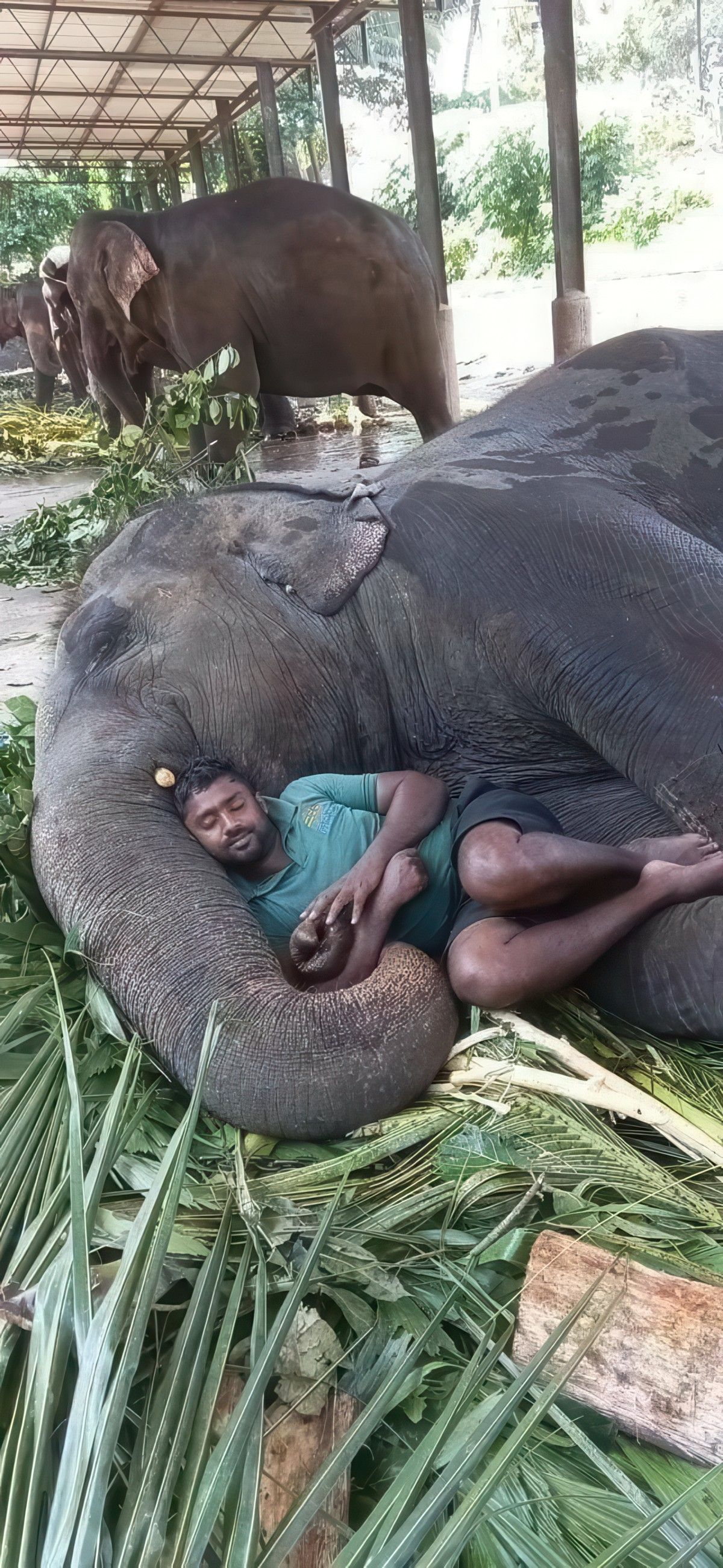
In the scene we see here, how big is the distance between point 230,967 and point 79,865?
33 centimetres

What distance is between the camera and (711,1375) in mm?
1162

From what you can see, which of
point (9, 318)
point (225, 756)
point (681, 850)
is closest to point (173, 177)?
point (9, 318)

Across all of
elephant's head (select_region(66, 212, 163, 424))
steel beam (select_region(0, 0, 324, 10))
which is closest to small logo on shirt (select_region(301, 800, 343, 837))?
steel beam (select_region(0, 0, 324, 10))

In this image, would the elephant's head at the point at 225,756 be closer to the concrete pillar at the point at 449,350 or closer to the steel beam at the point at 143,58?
the concrete pillar at the point at 449,350

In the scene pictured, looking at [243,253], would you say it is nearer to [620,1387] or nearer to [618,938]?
[618,938]

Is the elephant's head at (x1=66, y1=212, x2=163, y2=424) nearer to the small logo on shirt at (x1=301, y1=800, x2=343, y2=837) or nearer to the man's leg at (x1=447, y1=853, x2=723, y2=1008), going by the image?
the small logo on shirt at (x1=301, y1=800, x2=343, y2=837)

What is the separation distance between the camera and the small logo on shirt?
2086 mm

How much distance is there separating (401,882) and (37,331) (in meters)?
8.93

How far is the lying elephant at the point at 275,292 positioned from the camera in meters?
7.01

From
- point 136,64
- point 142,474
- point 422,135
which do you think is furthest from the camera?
point 136,64

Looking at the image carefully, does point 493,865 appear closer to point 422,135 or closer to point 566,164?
point 566,164

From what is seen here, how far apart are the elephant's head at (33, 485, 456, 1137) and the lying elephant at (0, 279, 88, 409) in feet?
23.0

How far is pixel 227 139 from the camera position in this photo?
7.73 metres

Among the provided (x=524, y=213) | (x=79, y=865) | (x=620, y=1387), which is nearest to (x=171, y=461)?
(x=524, y=213)
